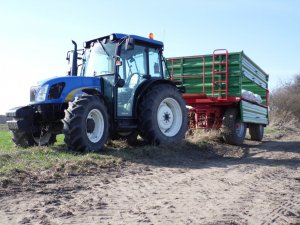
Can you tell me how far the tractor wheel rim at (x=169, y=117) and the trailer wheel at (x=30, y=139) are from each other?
235 cm

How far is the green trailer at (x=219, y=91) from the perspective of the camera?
11.3 m

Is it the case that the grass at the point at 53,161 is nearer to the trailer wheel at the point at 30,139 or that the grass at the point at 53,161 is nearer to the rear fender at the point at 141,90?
the trailer wheel at the point at 30,139

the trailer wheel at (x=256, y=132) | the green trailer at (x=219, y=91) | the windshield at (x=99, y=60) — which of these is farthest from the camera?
the trailer wheel at (x=256, y=132)

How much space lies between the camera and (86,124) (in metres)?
7.19

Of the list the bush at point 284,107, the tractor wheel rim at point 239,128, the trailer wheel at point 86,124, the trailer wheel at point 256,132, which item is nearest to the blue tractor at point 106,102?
the trailer wheel at point 86,124

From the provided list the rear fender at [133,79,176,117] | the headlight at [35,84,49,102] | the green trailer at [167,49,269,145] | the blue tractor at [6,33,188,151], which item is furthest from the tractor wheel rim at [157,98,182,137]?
the headlight at [35,84,49,102]

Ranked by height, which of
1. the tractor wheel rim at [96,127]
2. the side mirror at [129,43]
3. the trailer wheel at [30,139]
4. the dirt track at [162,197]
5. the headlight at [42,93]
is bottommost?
the dirt track at [162,197]

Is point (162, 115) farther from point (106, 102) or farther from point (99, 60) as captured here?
point (99, 60)

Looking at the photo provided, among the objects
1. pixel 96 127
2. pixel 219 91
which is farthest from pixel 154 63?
pixel 219 91

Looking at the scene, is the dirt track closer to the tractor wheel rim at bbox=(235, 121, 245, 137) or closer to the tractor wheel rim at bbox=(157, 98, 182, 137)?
the tractor wheel rim at bbox=(157, 98, 182, 137)

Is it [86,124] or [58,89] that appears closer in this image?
[86,124]

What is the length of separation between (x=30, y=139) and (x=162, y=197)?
14.4 ft

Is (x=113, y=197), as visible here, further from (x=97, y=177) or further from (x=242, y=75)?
(x=242, y=75)

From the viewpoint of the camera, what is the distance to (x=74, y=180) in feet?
17.4
